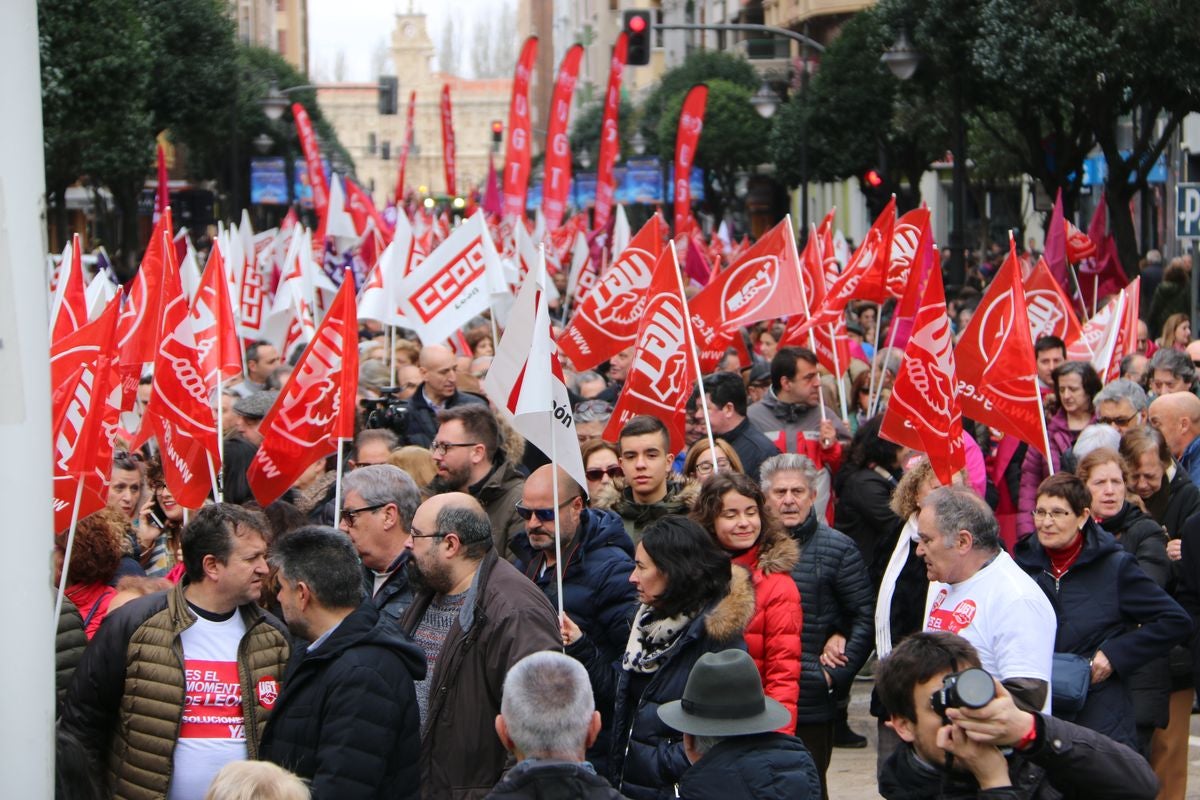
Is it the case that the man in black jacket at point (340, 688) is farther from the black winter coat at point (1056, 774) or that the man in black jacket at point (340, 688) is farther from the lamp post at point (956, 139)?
the lamp post at point (956, 139)

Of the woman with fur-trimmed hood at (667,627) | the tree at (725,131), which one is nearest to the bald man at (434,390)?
the woman with fur-trimmed hood at (667,627)

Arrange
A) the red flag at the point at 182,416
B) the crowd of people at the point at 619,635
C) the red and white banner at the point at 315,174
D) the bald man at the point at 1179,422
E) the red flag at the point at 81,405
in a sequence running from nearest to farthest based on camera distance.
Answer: the crowd of people at the point at 619,635 < the red flag at the point at 81,405 < the red flag at the point at 182,416 < the bald man at the point at 1179,422 < the red and white banner at the point at 315,174

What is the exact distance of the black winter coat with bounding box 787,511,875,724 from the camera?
6676 millimetres

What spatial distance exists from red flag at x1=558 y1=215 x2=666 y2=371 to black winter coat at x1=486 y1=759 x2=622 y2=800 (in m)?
Answer: 7.44

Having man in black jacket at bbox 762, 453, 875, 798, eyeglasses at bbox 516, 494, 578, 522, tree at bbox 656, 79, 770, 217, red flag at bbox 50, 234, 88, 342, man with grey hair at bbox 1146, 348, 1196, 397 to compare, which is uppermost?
tree at bbox 656, 79, 770, 217

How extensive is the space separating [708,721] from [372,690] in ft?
2.82

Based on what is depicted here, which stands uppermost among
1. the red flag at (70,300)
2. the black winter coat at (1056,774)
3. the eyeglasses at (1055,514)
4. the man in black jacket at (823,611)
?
the red flag at (70,300)

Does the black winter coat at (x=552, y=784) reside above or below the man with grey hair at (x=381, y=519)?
below

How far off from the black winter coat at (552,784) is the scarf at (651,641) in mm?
1351

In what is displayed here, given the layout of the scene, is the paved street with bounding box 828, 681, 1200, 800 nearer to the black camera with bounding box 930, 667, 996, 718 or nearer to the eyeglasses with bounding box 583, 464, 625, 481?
the eyeglasses with bounding box 583, 464, 625, 481

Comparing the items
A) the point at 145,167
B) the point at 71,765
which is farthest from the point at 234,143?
the point at 71,765

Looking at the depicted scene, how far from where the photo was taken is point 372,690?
4.68 metres

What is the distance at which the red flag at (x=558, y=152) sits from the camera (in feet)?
74.0

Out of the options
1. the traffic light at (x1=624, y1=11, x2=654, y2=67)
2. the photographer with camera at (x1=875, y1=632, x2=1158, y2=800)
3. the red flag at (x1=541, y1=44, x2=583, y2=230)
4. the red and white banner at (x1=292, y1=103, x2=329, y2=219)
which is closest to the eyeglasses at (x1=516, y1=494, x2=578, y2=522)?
the photographer with camera at (x1=875, y1=632, x2=1158, y2=800)
